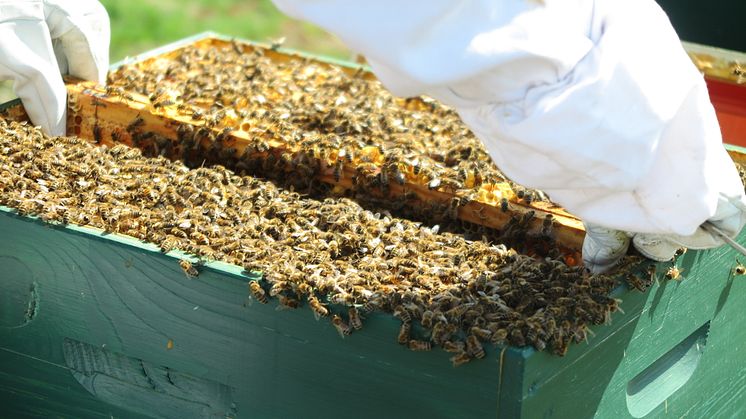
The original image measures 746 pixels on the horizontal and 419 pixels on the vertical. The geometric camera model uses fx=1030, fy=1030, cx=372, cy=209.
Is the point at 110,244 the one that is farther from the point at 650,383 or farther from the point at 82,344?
the point at 650,383

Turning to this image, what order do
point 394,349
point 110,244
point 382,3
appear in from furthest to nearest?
point 110,244
point 394,349
point 382,3

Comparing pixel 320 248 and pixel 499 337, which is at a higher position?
pixel 499 337

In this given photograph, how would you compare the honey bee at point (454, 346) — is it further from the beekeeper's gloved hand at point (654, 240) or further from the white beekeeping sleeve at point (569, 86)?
the beekeeper's gloved hand at point (654, 240)

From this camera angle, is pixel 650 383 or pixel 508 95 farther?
pixel 650 383

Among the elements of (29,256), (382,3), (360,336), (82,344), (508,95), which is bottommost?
(82,344)

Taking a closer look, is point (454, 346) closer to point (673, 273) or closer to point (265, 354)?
point (265, 354)

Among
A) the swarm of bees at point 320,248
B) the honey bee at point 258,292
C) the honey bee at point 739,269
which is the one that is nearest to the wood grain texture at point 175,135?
the swarm of bees at point 320,248

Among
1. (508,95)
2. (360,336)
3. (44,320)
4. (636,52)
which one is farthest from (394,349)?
(44,320)

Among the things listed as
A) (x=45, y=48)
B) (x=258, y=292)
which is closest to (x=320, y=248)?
(x=258, y=292)
